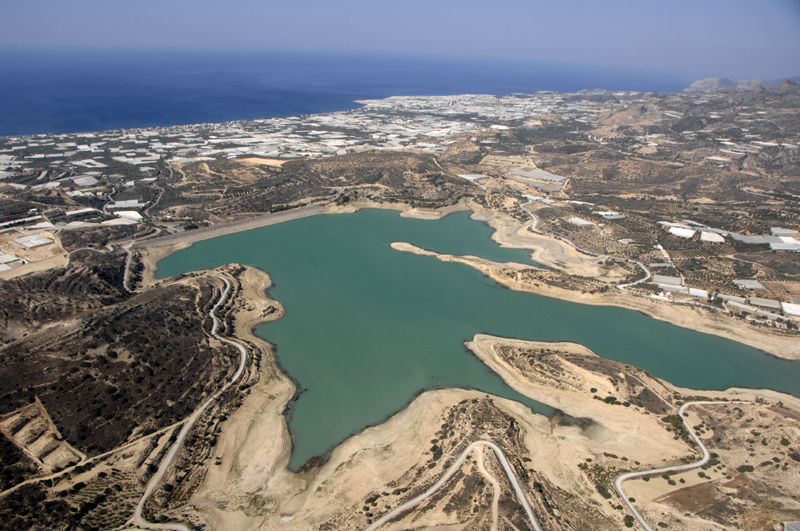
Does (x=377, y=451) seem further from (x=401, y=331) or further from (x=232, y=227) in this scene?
(x=232, y=227)

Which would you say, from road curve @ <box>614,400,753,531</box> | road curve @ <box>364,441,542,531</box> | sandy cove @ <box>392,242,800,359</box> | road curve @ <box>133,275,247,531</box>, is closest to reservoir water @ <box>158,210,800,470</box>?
sandy cove @ <box>392,242,800,359</box>

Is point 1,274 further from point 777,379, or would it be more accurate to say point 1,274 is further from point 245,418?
point 777,379

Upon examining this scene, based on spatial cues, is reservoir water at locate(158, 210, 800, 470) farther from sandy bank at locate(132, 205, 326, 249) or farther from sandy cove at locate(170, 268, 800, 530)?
sandy bank at locate(132, 205, 326, 249)

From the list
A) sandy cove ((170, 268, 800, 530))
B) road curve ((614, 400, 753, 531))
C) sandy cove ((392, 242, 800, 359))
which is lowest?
sandy cove ((170, 268, 800, 530))

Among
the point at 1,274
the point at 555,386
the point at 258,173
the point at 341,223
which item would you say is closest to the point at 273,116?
the point at 258,173

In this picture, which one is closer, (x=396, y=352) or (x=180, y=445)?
(x=180, y=445)

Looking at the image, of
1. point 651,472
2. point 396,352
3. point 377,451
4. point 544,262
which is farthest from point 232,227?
point 651,472
